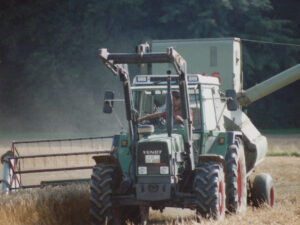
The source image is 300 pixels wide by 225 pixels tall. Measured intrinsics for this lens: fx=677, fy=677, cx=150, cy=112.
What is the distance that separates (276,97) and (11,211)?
117 feet

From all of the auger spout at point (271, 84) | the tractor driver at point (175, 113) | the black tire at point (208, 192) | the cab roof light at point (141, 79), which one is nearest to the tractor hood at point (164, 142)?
the tractor driver at point (175, 113)

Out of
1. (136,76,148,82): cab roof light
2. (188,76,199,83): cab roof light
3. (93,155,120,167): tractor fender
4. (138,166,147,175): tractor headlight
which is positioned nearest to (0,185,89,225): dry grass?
(93,155,120,167): tractor fender

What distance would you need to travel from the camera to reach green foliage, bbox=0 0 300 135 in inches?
1571

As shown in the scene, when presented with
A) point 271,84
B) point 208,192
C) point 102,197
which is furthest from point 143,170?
point 271,84

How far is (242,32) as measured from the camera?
1593 inches

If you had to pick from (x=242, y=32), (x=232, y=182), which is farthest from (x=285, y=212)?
(x=242, y=32)

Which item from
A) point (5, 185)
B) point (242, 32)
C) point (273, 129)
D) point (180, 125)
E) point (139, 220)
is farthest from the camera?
point (273, 129)

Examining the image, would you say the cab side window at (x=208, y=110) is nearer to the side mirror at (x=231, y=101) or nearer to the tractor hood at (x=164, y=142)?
the side mirror at (x=231, y=101)

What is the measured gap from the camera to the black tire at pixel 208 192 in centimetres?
935

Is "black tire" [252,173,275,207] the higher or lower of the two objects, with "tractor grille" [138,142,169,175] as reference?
lower

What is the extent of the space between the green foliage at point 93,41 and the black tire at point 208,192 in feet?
97.0

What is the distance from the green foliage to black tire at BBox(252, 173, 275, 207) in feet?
86.6

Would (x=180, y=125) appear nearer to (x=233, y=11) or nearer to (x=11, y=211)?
(x=11, y=211)

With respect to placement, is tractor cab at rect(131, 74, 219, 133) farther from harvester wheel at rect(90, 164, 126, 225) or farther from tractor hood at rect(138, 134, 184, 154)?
harvester wheel at rect(90, 164, 126, 225)
